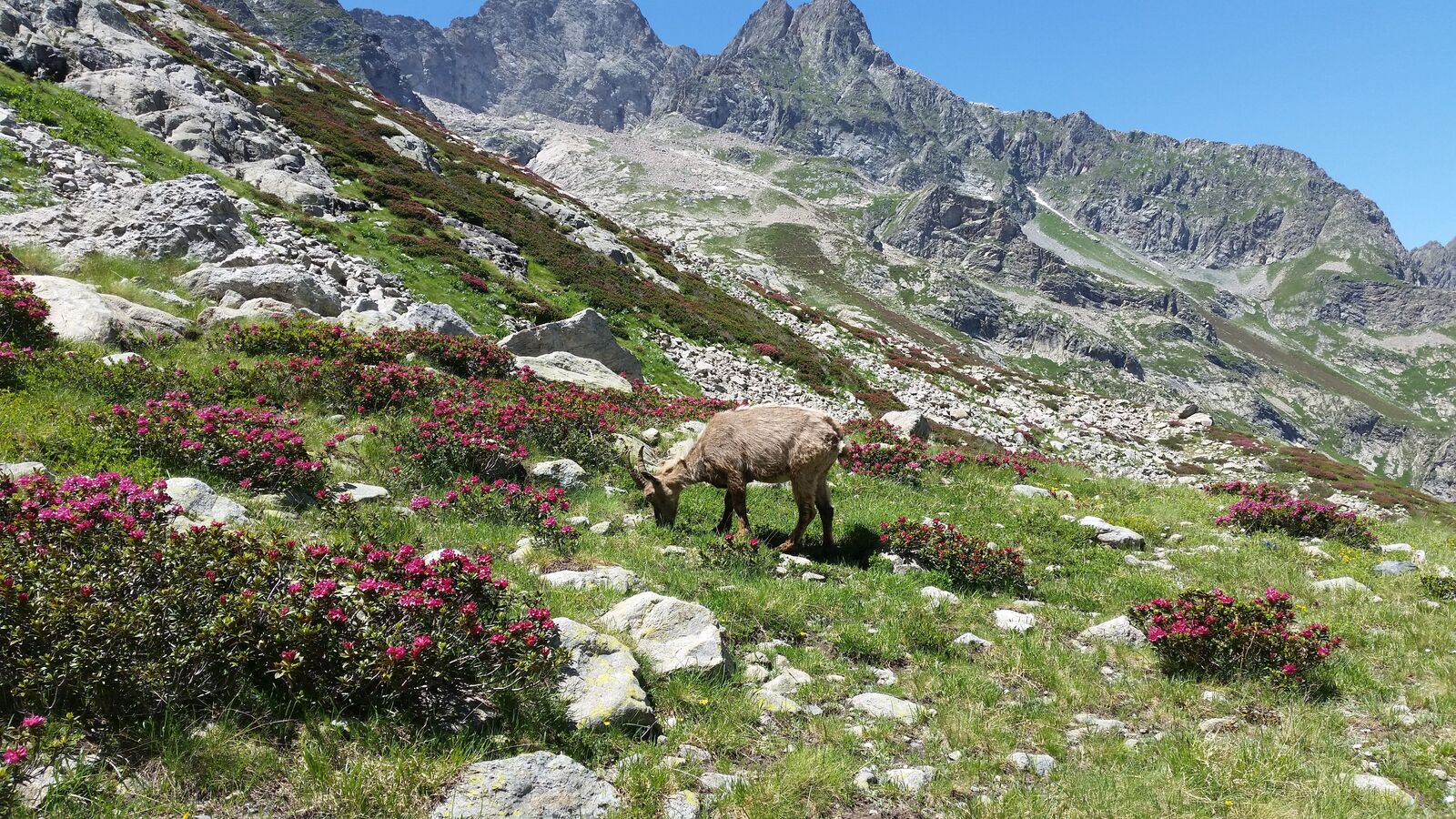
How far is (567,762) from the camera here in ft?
14.7

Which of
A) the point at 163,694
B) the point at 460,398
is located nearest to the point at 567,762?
the point at 163,694

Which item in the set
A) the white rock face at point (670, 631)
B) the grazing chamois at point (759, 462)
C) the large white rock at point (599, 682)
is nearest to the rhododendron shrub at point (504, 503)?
the grazing chamois at point (759, 462)

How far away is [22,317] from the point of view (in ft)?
36.2

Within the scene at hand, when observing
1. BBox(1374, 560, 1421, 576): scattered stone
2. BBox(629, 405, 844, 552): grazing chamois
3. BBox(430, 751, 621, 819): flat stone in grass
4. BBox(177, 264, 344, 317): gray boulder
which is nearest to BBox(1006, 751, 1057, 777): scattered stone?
BBox(430, 751, 621, 819): flat stone in grass

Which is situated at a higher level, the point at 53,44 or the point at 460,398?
the point at 53,44

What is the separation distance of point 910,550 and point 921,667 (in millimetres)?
3464

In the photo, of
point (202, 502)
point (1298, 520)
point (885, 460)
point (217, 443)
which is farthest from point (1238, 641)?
point (217, 443)

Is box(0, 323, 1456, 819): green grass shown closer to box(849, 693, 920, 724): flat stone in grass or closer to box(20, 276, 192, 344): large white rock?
box(849, 693, 920, 724): flat stone in grass

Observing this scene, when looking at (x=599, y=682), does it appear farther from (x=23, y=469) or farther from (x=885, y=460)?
(x=885, y=460)

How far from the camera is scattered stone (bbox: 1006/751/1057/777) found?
5.32m

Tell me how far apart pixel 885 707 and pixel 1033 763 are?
4.22 ft

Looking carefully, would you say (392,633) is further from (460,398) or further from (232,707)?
(460,398)

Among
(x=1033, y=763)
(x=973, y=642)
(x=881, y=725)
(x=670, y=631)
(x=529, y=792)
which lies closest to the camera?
(x=529, y=792)

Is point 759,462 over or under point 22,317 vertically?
over
